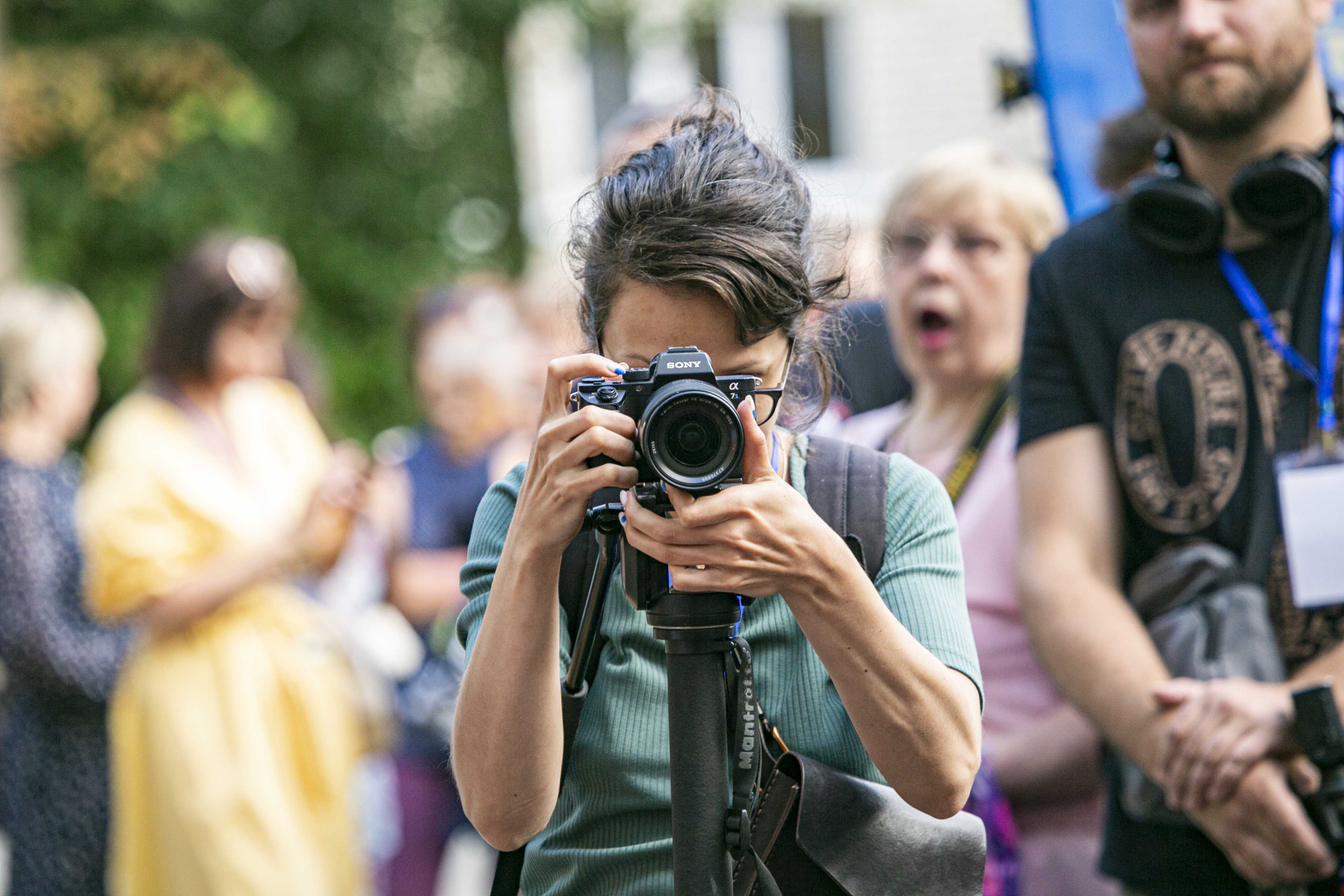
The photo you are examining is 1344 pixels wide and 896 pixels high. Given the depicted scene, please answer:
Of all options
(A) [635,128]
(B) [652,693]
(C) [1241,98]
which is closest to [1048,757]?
(C) [1241,98]

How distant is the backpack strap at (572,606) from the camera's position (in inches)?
75.2

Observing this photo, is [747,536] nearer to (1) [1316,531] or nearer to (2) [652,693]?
(2) [652,693]

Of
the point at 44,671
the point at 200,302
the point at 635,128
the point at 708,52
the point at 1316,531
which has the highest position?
the point at 708,52

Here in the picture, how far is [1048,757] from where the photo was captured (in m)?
3.08

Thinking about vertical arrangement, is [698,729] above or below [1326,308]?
below

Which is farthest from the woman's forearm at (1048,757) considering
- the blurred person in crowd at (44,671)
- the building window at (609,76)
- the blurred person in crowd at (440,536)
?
the building window at (609,76)

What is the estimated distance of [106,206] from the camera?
33.0ft

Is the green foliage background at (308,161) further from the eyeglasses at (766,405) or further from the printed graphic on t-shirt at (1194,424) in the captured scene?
the eyeglasses at (766,405)

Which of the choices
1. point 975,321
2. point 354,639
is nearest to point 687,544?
point 975,321

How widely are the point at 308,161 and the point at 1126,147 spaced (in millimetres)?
8756

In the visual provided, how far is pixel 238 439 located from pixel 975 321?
8.14 feet

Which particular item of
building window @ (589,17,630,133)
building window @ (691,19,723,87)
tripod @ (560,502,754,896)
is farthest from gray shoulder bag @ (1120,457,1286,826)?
building window @ (691,19,723,87)

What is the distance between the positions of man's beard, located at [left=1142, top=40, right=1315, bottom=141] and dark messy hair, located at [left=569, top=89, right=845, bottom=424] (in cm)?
103

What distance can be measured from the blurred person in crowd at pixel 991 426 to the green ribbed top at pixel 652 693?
1133 millimetres
